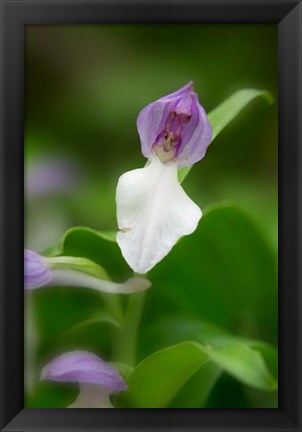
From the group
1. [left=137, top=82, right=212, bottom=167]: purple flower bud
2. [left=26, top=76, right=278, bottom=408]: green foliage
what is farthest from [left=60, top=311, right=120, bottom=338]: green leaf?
[left=137, top=82, right=212, bottom=167]: purple flower bud

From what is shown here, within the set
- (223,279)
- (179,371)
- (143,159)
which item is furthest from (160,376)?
(143,159)

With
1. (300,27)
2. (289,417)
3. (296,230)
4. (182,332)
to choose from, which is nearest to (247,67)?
(300,27)

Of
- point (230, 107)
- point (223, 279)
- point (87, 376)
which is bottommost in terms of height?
point (87, 376)

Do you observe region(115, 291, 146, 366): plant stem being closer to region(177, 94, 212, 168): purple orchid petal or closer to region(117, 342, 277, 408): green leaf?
region(117, 342, 277, 408): green leaf

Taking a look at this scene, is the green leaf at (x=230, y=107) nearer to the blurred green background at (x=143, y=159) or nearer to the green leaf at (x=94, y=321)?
the blurred green background at (x=143, y=159)

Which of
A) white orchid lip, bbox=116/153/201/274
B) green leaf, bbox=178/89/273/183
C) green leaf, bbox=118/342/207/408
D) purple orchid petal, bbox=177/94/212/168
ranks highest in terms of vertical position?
green leaf, bbox=178/89/273/183

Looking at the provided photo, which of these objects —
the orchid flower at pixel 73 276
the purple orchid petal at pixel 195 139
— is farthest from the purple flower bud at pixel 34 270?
the purple orchid petal at pixel 195 139

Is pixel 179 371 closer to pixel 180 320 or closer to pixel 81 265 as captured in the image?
pixel 180 320
